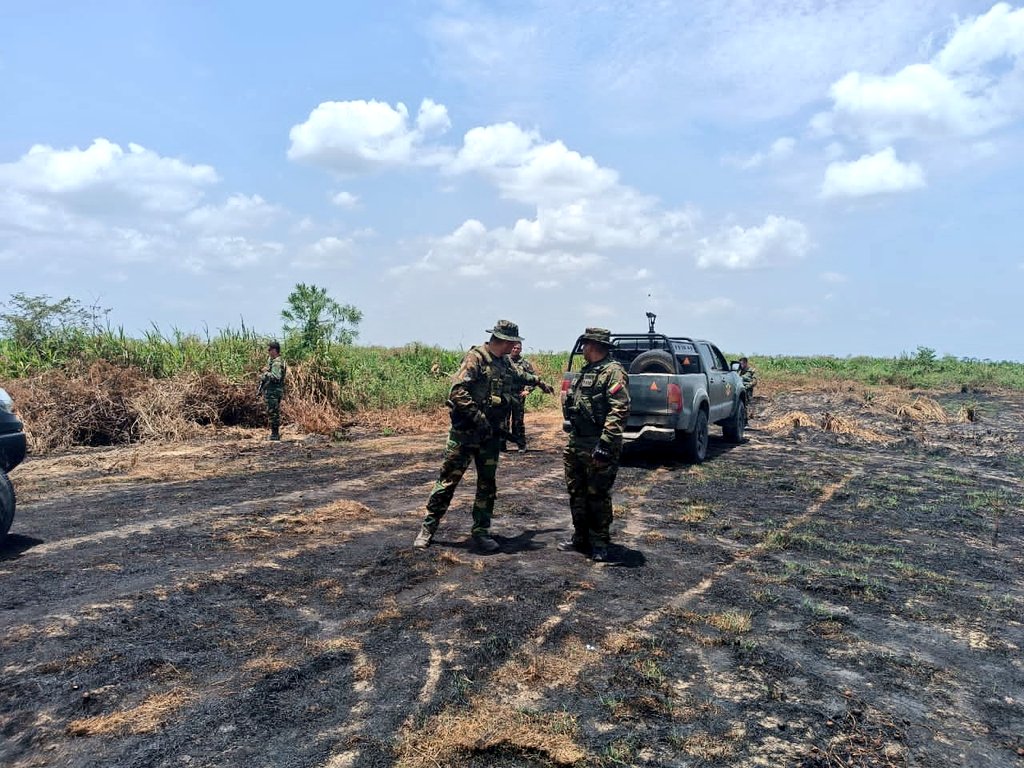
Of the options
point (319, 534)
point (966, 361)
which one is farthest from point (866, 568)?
point (966, 361)

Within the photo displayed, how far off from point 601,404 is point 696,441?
16.4ft

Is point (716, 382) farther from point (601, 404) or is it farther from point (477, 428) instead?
point (477, 428)

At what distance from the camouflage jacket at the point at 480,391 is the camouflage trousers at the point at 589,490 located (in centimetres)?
72

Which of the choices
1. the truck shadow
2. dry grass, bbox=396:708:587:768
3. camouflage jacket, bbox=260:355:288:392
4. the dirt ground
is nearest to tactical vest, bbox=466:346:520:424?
the dirt ground

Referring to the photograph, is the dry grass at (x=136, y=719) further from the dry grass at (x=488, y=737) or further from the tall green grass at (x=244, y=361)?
the tall green grass at (x=244, y=361)

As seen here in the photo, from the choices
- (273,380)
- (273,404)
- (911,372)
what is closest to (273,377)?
(273,380)

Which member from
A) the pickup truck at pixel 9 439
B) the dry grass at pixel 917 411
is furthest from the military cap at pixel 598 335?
the dry grass at pixel 917 411

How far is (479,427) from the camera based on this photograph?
576cm

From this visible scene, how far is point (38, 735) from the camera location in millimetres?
2975

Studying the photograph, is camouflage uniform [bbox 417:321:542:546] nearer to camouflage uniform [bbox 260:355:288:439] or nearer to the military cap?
the military cap

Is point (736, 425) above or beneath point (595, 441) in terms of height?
beneath

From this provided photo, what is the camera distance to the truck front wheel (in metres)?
5.61

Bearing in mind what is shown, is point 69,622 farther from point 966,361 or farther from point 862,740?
point 966,361

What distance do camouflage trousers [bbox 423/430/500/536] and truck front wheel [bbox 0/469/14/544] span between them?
3.50m
